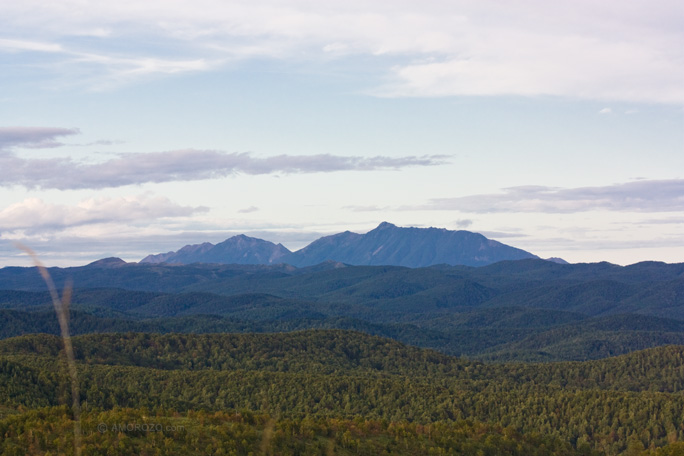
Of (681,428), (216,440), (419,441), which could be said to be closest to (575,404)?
(681,428)

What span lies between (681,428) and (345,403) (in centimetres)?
8144

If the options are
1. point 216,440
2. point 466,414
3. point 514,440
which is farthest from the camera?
point 466,414

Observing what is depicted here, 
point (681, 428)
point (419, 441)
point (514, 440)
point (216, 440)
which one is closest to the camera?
point (216, 440)

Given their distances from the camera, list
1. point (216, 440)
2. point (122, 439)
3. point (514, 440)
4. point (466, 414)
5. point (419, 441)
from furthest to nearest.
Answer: point (466, 414)
point (514, 440)
point (419, 441)
point (216, 440)
point (122, 439)

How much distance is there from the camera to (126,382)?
197250 millimetres

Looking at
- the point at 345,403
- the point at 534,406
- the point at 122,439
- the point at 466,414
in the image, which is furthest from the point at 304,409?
the point at 122,439

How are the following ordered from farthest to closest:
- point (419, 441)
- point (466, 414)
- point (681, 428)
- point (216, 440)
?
point (466, 414) → point (681, 428) → point (419, 441) → point (216, 440)

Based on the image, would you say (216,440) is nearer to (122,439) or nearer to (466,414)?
(122,439)

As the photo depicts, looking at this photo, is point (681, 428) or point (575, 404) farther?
point (575, 404)

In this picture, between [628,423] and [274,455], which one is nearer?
[274,455]

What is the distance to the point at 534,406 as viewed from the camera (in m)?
199

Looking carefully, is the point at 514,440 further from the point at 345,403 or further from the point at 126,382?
the point at 126,382

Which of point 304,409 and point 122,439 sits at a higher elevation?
point 122,439

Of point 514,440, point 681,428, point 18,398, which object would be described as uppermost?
point 18,398
